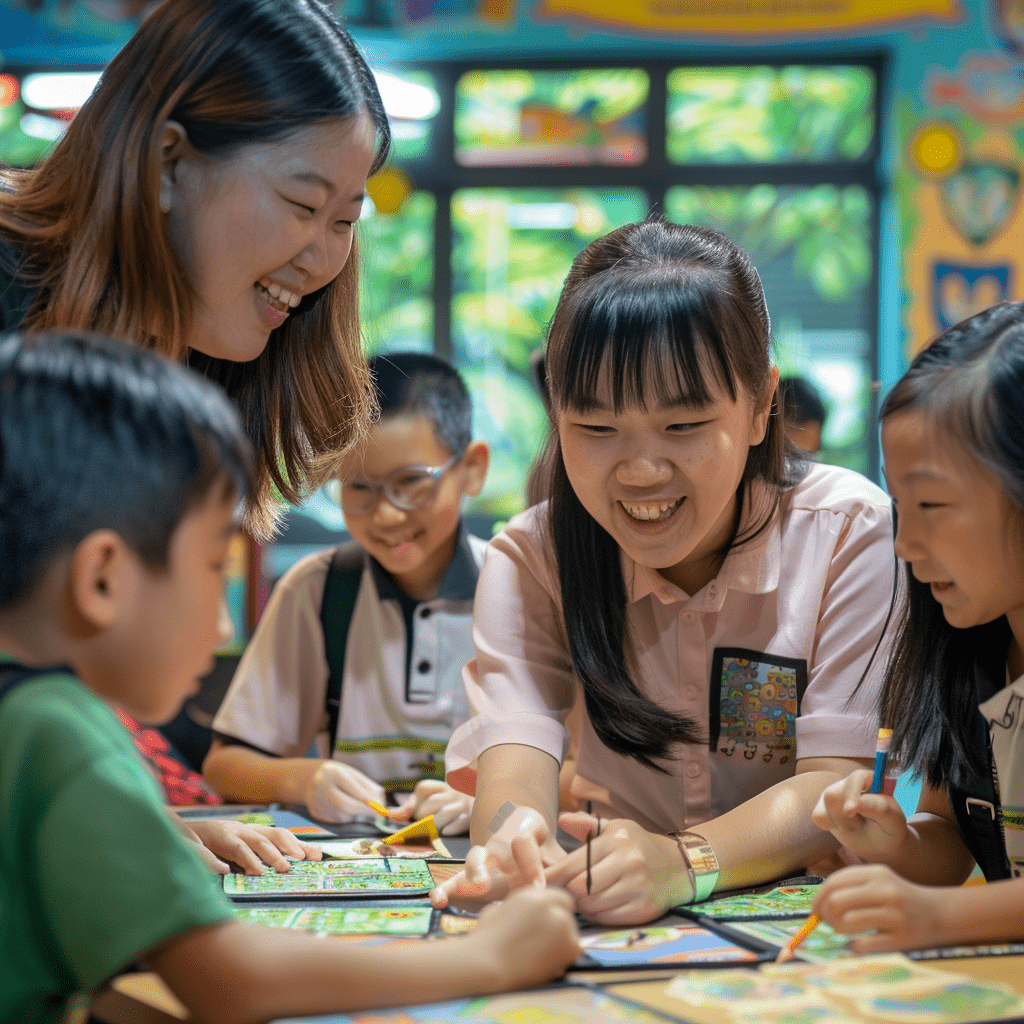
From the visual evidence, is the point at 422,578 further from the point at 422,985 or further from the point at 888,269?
the point at 888,269

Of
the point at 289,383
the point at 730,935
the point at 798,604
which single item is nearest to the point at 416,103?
the point at 289,383

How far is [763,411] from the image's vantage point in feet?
4.05

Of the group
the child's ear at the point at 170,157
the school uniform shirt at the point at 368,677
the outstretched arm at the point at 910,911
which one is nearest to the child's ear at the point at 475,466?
the school uniform shirt at the point at 368,677

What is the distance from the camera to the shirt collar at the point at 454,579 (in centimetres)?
195

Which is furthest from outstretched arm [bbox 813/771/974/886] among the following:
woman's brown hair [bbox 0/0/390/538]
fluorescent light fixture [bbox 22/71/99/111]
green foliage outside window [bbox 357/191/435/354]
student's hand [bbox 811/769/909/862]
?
fluorescent light fixture [bbox 22/71/99/111]

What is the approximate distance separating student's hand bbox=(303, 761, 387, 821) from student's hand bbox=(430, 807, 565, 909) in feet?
1.67

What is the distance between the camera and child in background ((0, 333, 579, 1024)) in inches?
24.2

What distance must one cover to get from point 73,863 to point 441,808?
82 cm

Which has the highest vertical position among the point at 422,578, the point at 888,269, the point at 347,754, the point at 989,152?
the point at 989,152

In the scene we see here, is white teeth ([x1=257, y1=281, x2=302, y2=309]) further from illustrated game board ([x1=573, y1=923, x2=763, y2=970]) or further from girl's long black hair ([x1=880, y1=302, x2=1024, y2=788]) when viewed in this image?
illustrated game board ([x1=573, y1=923, x2=763, y2=970])

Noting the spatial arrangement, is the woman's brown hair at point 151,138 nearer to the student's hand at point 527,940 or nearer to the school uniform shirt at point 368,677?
the student's hand at point 527,940

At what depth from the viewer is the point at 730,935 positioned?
2.87 feet

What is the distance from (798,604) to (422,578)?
2.88ft

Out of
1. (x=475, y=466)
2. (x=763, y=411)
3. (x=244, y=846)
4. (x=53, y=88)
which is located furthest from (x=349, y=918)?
(x=53, y=88)
